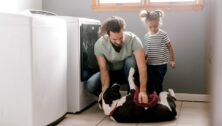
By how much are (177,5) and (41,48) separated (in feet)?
5.38

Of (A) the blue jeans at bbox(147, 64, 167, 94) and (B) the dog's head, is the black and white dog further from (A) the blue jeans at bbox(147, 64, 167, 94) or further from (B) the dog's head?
(A) the blue jeans at bbox(147, 64, 167, 94)

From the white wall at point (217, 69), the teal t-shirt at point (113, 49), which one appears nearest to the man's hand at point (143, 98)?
the teal t-shirt at point (113, 49)

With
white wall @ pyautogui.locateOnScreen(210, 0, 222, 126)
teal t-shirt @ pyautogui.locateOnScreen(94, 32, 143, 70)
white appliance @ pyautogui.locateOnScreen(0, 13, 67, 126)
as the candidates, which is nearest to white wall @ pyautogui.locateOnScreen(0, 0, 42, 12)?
white appliance @ pyautogui.locateOnScreen(0, 13, 67, 126)

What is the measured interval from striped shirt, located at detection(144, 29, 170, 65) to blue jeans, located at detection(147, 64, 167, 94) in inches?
1.9

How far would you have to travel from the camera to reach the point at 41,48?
7.50ft

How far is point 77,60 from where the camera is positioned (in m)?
2.84

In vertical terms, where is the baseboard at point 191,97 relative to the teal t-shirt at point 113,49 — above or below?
below

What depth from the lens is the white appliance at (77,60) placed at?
283 cm

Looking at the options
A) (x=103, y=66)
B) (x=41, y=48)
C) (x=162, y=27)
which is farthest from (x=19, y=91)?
(x=162, y=27)

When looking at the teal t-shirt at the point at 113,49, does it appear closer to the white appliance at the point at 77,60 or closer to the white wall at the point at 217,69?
the white appliance at the point at 77,60

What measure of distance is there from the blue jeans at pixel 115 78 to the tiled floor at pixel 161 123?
0.22m

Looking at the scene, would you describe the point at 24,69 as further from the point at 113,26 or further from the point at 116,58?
the point at 116,58

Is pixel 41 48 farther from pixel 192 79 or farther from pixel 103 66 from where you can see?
pixel 192 79

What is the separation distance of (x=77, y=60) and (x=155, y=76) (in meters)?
0.76
